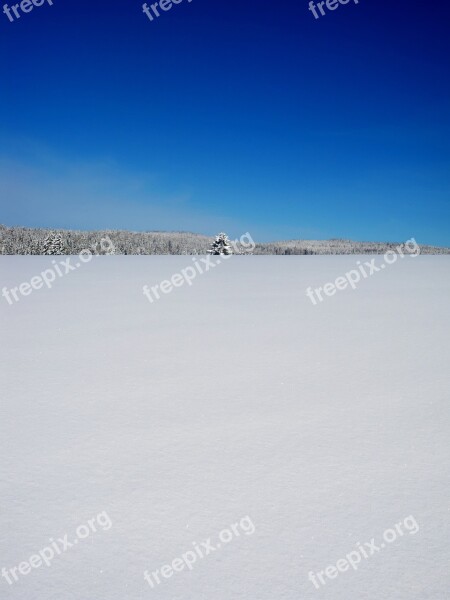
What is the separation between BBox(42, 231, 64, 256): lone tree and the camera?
52625 mm

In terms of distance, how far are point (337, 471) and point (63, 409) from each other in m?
1.74

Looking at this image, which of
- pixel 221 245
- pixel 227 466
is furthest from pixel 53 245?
pixel 227 466

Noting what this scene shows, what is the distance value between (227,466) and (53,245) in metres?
55.4

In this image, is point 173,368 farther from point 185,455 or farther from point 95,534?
point 95,534

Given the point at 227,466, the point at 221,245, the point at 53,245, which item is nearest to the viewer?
the point at 227,466

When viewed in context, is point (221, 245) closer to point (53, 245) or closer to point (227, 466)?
point (53, 245)

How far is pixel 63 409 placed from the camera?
9.29ft

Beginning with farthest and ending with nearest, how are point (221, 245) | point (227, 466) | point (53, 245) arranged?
point (53, 245), point (221, 245), point (227, 466)

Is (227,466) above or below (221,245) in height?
below

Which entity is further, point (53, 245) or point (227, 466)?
point (53, 245)

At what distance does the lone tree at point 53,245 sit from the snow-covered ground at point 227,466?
2030 inches

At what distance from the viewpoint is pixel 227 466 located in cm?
208

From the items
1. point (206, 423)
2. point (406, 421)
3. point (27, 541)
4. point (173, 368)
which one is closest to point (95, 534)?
point (27, 541)

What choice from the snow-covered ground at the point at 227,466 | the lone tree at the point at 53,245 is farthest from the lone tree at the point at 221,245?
the snow-covered ground at the point at 227,466
